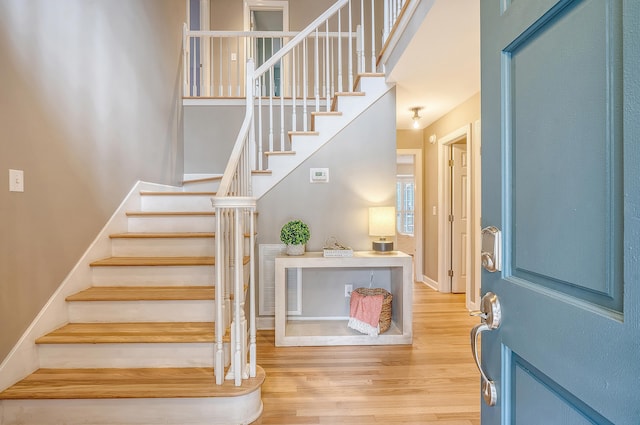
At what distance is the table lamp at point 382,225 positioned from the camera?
303 centimetres

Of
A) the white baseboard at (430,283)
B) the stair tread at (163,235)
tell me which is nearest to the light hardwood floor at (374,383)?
the stair tread at (163,235)

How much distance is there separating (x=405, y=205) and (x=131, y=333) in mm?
8119

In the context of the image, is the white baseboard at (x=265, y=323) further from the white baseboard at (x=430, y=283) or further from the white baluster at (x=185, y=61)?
the white baluster at (x=185, y=61)

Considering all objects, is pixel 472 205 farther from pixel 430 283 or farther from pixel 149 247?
pixel 149 247

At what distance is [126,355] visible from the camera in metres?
1.87

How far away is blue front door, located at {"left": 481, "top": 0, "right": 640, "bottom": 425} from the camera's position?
17.8 inches

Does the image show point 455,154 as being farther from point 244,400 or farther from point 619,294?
point 619,294

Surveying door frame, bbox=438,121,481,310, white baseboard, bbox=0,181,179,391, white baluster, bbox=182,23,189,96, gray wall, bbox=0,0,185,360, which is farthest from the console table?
white baluster, bbox=182,23,189,96

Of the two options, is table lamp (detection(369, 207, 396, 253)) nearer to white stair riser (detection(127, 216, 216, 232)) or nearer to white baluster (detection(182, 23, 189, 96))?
white stair riser (detection(127, 216, 216, 232))

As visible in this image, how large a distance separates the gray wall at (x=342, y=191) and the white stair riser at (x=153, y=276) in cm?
91

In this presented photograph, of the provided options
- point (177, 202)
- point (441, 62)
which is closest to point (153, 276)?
point (177, 202)

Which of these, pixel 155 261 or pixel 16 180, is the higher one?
pixel 16 180

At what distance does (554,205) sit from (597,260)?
4.7 inches

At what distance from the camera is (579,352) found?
0.52 meters
